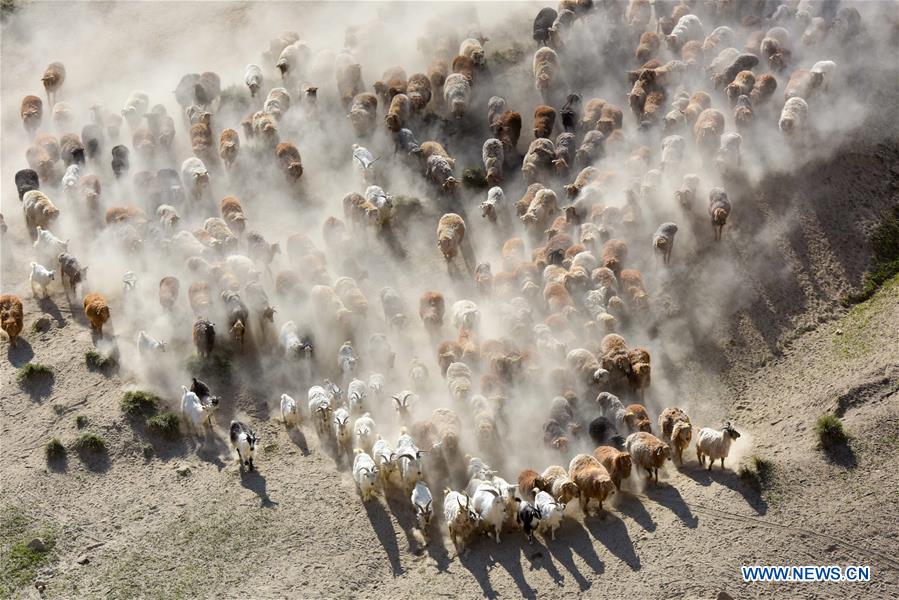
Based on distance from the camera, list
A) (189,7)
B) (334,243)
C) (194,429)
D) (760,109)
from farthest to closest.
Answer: (189,7) → (760,109) → (334,243) → (194,429)

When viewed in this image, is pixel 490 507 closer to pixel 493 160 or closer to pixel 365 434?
pixel 365 434

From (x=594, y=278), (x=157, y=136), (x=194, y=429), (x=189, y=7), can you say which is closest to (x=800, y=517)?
(x=594, y=278)

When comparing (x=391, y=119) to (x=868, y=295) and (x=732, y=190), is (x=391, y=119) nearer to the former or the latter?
(x=732, y=190)

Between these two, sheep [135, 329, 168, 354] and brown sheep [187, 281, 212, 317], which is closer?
sheep [135, 329, 168, 354]

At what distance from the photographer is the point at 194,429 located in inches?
1341

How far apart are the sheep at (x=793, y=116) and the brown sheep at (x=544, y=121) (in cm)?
848

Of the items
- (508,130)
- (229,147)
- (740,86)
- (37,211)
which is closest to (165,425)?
(37,211)

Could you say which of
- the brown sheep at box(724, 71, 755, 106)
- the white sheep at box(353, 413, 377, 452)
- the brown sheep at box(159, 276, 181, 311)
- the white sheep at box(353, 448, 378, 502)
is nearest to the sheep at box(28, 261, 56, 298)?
the brown sheep at box(159, 276, 181, 311)

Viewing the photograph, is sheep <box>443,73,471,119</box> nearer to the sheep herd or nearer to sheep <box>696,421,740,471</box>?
the sheep herd

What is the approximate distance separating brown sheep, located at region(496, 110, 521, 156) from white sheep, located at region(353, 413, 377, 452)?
1519cm

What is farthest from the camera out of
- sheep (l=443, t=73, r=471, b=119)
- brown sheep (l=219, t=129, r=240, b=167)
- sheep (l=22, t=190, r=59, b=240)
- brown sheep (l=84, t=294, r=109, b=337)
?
sheep (l=443, t=73, r=471, b=119)

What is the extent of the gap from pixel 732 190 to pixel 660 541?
1587cm

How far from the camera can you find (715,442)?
31703mm

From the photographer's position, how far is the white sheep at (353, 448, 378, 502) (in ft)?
103
